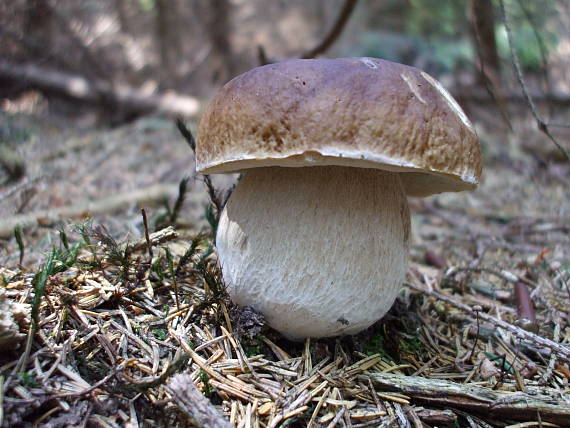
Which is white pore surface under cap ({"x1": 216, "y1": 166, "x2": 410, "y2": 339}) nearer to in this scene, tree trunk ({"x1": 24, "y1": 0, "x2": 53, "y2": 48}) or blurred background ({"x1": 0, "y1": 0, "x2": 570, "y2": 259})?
blurred background ({"x1": 0, "y1": 0, "x2": 570, "y2": 259})

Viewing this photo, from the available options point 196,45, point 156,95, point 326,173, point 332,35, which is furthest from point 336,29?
point 196,45

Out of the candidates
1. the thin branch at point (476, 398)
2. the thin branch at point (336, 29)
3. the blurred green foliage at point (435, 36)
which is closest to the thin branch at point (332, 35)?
the thin branch at point (336, 29)

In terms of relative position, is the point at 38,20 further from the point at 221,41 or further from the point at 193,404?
the point at 193,404

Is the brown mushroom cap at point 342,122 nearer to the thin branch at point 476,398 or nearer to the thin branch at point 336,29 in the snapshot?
the thin branch at point 476,398

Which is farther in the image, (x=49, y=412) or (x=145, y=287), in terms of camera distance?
(x=145, y=287)

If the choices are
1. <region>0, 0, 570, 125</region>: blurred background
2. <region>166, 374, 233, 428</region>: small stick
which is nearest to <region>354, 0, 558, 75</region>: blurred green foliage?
<region>0, 0, 570, 125</region>: blurred background

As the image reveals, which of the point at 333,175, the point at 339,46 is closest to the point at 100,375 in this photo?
the point at 333,175

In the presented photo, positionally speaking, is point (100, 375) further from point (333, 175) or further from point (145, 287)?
point (333, 175)
